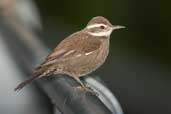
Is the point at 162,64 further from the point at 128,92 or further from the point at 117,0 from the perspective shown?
the point at 117,0

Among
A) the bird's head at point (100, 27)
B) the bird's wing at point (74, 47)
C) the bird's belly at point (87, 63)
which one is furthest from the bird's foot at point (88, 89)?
the bird's head at point (100, 27)

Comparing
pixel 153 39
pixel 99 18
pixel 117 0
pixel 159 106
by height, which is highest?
pixel 99 18

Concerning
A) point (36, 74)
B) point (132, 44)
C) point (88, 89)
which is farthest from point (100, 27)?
point (132, 44)

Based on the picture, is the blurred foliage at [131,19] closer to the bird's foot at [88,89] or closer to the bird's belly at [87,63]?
the bird's belly at [87,63]

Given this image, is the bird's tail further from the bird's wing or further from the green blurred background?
the green blurred background

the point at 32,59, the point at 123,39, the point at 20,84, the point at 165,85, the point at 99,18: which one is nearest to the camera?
the point at 32,59

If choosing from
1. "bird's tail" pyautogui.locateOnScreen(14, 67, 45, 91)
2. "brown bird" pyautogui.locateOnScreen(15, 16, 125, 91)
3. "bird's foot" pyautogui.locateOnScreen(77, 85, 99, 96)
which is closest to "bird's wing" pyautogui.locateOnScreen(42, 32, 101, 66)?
"brown bird" pyautogui.locateOnScreen(15, 16, 125, 91)

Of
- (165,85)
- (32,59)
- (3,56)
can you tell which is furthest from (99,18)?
(165,85)
